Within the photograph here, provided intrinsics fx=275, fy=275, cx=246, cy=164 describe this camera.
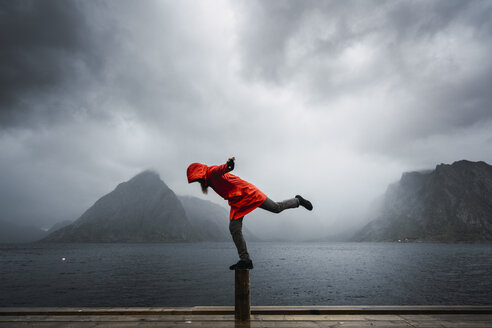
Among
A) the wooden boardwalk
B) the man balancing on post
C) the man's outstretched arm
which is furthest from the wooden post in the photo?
the man's outstretched arm

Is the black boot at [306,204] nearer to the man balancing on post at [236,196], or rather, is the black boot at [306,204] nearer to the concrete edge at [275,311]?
the man balancing on post at [236,196]

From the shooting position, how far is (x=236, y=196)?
588 centimetres

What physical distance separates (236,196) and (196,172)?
0.99 metres

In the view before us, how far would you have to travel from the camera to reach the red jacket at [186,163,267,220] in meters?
5.73

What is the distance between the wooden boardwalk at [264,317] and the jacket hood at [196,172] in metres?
2.85

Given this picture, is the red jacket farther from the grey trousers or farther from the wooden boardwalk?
the wooden boardwalk

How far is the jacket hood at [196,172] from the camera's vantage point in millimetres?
5734

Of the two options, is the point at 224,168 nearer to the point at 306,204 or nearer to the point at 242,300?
the point at 306,204

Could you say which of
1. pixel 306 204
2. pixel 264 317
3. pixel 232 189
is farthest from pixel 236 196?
pixel 264 317

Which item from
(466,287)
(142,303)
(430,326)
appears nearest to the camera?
(430,326)

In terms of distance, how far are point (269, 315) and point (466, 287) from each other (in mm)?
47108

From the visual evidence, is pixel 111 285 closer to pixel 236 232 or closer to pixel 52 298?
pixel 52 298

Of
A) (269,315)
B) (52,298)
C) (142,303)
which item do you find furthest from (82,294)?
(269,315)

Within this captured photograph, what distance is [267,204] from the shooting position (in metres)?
5.92
